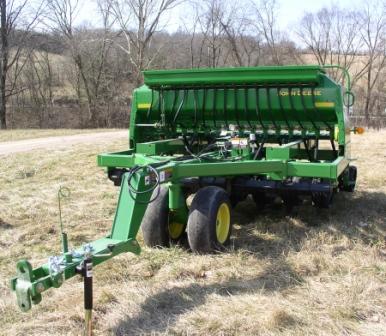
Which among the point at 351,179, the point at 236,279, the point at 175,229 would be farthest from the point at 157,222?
the point at 351,179

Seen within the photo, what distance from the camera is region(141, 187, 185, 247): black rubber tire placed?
471 centimetres

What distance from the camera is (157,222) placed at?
4703 millimetres

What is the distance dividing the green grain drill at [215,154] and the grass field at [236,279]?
32cm

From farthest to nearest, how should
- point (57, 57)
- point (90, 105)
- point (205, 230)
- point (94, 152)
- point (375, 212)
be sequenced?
point (57, 57)
point (90, 105)
point (94, 152)
point (375, 212)
point (205, 230)

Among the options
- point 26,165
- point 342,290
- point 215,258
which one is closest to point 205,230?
point 215,258

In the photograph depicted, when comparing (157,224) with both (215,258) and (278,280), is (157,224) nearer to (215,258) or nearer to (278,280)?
(215,258)

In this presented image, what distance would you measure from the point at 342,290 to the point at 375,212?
2892 mm

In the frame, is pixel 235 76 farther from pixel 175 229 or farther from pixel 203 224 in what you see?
pixel 203 224

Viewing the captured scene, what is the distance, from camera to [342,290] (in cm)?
379

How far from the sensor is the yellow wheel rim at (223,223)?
471cm

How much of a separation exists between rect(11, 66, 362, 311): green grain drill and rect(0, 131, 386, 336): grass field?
32 centimetres

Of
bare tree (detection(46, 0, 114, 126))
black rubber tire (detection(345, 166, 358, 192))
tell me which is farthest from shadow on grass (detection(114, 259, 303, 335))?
bare tree (detection(46, 0, 114, 126))

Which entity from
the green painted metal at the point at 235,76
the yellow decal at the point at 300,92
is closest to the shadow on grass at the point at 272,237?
the yellow decal at the point at 300,92

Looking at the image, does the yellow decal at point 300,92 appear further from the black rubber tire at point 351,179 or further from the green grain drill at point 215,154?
the black rubber tire at point 351,179
